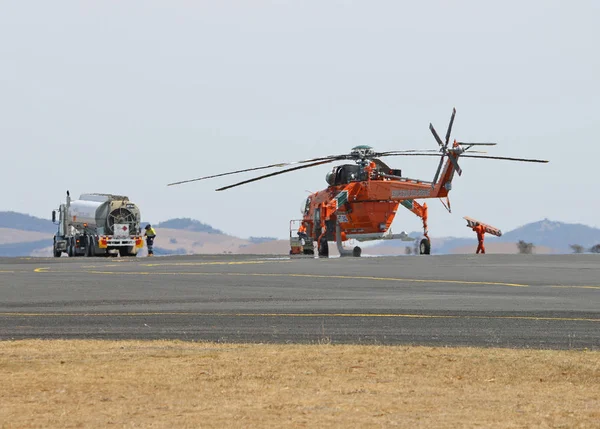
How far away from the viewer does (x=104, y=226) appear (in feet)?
222

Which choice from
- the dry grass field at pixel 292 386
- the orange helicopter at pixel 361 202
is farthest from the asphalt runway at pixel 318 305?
the orange helicopter at pixel 361 202

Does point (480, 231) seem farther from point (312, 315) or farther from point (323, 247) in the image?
point (312, 315)

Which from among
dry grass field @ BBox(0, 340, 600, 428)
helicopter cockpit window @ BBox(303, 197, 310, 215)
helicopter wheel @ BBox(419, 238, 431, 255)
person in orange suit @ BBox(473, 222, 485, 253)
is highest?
helicopter cockpit window @ BBox(303, 197, 310, 215)

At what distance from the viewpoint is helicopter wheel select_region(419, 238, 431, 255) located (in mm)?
56594

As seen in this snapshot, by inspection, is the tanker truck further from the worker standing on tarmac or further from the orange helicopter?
the orange helicopter

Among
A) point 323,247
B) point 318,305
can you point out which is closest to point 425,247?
point 323,247

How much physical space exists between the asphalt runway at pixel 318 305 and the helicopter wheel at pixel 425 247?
15.7 metres

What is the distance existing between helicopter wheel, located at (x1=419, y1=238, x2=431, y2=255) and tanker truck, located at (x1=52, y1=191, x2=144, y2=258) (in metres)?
19.2

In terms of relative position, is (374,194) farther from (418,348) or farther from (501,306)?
(418,348)

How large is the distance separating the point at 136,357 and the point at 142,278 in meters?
21.3

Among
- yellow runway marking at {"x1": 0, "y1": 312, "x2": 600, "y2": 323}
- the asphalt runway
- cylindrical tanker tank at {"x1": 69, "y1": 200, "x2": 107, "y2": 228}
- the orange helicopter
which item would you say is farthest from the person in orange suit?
yellow runway marking at {"x1": 0, "y1": 312, "x2": 600, "y2": 323}

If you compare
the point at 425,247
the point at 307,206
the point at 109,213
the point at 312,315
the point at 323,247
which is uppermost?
the point at 109,213

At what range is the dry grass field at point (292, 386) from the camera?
9664 mm

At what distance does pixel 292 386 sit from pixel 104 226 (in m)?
57.3
